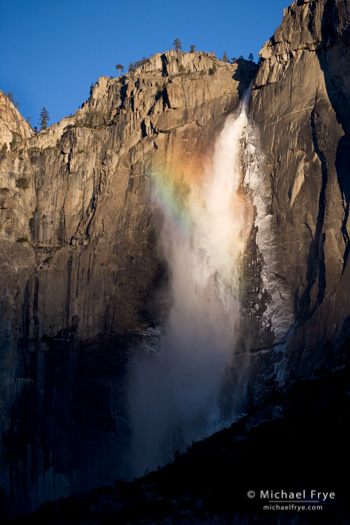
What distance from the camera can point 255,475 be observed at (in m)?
46.3

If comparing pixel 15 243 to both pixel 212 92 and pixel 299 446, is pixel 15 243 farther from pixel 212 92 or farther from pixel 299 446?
pixel 299 446

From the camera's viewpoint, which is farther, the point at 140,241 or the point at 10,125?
the point at 10,125

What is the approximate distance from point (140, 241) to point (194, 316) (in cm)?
855

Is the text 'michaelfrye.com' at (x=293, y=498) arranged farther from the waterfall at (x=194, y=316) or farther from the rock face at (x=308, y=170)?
the waterfall at (x=194, y=316)

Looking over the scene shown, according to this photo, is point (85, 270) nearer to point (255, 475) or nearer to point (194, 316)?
point (194, 316)

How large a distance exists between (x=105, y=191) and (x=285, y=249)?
19.4 metres

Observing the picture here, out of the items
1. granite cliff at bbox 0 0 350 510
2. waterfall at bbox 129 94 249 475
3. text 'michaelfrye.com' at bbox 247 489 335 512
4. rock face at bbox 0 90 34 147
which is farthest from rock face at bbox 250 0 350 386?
rock face at bbox 0 90 34 147

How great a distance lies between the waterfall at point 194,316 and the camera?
2842 inches

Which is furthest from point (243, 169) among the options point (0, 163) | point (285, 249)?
point (0, 163)

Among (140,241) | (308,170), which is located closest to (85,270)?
(140,241)

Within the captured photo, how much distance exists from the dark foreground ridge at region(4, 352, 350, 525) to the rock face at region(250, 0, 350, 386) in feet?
27.6

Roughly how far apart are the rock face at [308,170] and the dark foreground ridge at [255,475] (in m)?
8.42

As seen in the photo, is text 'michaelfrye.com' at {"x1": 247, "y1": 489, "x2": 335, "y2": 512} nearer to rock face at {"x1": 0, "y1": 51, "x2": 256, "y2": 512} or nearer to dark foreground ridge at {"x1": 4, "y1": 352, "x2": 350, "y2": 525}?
dark foreground ridge at {"x1": 4, "y1": 352, "x2": 350, "y2": 525}

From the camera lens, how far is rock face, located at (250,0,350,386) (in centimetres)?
6525
